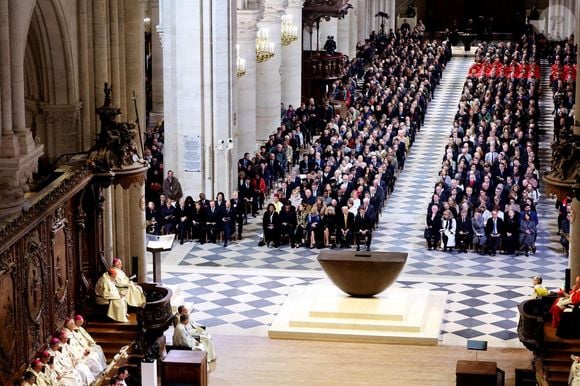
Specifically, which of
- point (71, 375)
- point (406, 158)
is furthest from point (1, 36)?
point (406, 158)

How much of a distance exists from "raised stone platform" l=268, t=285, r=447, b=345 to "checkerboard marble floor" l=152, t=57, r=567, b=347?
395 millimetres

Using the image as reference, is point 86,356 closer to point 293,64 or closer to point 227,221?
point 227,221

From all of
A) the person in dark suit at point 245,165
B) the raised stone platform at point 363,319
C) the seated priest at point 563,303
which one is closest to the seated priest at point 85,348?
the raised stone platform at point 363,319

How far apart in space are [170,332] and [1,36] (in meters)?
7.68

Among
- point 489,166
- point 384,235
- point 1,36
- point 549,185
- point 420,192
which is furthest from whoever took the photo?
point 420,192

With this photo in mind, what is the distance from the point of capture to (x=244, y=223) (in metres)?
34.7

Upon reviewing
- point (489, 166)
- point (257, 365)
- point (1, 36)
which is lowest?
point (257, 365)

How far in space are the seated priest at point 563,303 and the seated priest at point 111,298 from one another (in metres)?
7.37

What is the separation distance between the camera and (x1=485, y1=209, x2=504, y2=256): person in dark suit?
31516mm

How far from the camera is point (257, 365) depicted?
23875 millimetres

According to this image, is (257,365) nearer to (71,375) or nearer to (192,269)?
(71,375)

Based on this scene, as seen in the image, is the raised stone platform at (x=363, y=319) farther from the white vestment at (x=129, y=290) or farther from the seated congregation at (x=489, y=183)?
the seated congregation at (x=489, y=183)

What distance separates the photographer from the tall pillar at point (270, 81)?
1642 inches

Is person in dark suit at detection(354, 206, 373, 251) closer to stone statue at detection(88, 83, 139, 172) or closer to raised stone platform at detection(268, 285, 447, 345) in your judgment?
raised stone platform at detection(268, 285, 447, 345)
